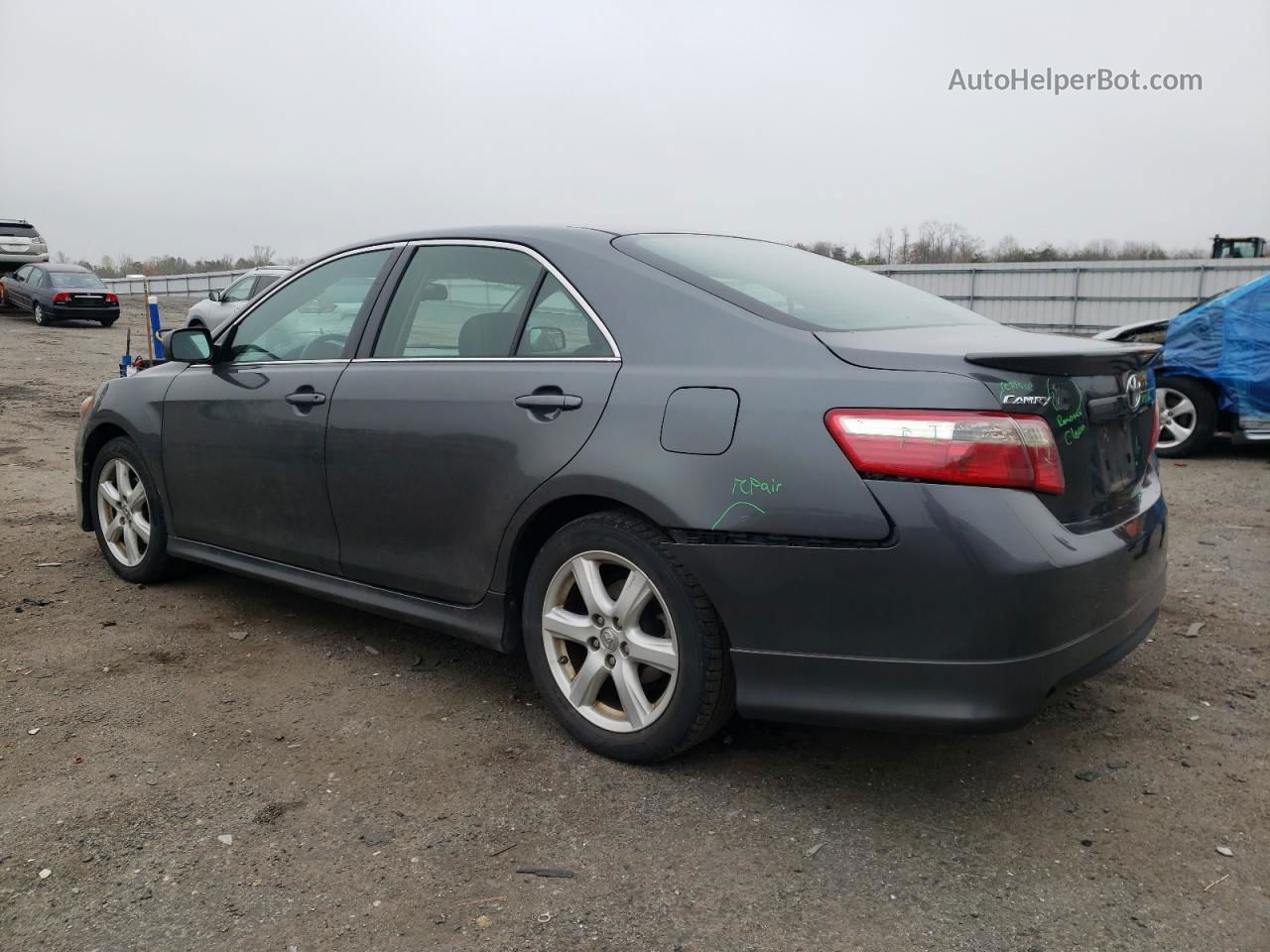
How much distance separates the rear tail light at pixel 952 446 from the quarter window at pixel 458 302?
51.2 inches

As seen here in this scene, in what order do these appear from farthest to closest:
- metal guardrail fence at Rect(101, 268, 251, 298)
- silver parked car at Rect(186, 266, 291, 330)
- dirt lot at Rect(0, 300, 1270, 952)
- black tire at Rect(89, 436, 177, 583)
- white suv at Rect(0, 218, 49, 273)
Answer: metal guardrail fence at Rect(101, 268, 251, 298) → white suv at Rect(0, 218, 49, 273) → silver parked car at Rect(186, 266, 291, 330) → black tire at Rect(89, 436, 177, 583) → dirt lot at Rect(0, 300, 1270, 952)

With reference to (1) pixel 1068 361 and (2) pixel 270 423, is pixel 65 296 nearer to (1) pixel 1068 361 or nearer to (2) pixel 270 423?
(2) pixel 270 423

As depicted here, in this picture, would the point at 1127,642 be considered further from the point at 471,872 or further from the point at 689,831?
the point at 471,872

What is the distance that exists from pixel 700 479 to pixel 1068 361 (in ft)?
3.16

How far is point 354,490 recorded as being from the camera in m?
3.68

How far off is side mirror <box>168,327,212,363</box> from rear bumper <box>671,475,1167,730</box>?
2.48m

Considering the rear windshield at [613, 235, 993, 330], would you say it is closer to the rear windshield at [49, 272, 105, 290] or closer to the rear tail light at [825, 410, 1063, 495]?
the rear tail light at [825, 410, 1063, 495]

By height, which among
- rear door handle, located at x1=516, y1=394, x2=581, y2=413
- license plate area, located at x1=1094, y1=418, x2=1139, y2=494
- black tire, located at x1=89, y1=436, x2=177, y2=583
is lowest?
black tire, located at x1=89, y1=436, x2=177, y2=583

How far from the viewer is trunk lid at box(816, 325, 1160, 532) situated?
2557 millimetres

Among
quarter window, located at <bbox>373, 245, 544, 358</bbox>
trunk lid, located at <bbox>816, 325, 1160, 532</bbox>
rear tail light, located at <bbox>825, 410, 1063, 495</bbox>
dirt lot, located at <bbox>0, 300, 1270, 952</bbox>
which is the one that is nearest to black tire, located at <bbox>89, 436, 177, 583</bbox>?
dirt lot, located at <bbox>0, 300, 1270, 952</bbox>

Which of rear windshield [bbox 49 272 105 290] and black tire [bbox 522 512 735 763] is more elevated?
rear windshield [bbox 49 272 105 290]

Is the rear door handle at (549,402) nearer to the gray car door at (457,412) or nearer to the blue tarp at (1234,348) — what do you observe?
the gray car door at (457,412)

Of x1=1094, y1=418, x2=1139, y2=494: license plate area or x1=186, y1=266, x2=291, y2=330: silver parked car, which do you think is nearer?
x1=1094, y1=418, x2=1139, y2=494: license plate area

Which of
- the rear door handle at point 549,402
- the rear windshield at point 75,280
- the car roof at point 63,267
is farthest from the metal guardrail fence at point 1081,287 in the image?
the rear door handle at point 549,402
